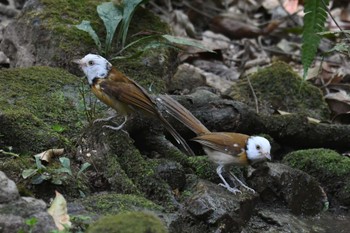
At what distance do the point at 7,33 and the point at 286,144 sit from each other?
8.80ft

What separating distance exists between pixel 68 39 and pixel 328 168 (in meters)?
2.36

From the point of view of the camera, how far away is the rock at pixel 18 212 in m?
3.58

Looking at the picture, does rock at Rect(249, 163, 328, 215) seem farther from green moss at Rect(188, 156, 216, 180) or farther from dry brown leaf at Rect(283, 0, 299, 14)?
dry brown leaf at Rect(283, 0, 299, 14)

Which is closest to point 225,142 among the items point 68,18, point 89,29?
point 89,29

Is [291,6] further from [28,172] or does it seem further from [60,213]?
[60,213]

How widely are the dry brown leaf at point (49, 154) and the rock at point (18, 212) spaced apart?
799 mm

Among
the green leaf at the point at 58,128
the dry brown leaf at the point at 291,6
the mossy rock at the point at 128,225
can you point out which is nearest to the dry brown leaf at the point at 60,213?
the mossy rock at the point at 128,225

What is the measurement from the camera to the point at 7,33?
6832 mm

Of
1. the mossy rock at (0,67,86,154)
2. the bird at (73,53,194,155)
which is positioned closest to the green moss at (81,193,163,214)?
the mossy rock at (0,67,86,154)

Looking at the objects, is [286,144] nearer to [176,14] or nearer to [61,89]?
[61,89]

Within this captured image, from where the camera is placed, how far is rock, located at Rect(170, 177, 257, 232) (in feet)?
14.5

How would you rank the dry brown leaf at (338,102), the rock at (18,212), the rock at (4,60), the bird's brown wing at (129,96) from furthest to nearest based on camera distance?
the dry brown leaf at (338,102), the rock at (4,60), the bird's brown wing at (129,96), the rock at (18,212)

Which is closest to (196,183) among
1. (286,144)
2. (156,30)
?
(286,144)

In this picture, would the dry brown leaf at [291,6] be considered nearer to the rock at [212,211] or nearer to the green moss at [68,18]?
the green moss at [68,18]
